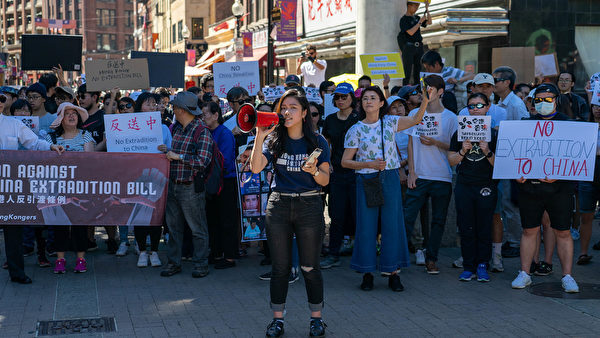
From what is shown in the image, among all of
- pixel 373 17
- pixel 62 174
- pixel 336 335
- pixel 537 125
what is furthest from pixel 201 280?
pixel 373 17

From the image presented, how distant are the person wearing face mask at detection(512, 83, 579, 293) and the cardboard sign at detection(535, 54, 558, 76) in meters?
6.38

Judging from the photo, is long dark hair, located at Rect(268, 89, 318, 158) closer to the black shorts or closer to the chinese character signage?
the black shorts

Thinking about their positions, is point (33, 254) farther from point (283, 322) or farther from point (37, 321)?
point (283, 322)

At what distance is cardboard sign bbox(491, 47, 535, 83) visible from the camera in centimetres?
1195

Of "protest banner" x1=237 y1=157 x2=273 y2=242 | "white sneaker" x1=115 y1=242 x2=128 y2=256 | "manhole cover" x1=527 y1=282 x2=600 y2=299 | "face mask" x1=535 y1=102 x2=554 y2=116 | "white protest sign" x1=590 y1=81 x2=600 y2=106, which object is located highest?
"white protest sign" x1=590 y1=81 x2=600 y2=106

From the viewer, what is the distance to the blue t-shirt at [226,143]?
8.52 metres

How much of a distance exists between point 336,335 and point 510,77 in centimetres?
465

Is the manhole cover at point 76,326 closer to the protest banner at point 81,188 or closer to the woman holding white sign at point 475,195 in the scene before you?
the protest banner at point 81,188

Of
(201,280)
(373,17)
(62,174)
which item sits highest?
(373,17)

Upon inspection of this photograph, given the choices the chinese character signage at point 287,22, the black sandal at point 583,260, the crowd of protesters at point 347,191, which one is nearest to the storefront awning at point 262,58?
the chinese character signage at point 287,22

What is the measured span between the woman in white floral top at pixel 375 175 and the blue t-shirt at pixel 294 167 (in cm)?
131

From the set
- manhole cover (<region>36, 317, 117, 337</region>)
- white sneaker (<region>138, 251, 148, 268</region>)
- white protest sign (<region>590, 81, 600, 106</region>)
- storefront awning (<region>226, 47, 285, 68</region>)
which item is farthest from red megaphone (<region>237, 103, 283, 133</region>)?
storefront awning (<region>226, 47, 285, 68</region>)

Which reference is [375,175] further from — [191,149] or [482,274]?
[191,149]

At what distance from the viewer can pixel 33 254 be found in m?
9.28
